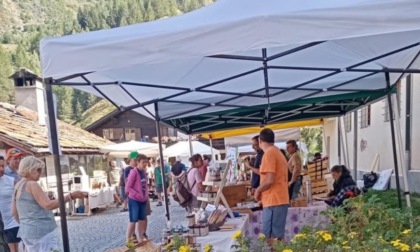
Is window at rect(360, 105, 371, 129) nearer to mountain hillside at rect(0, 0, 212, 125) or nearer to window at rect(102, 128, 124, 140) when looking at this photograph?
window at rect(102, 128, 124, 140)

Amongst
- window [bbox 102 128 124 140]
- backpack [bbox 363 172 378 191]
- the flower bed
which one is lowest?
backpack [bbox 363 172 378 191]

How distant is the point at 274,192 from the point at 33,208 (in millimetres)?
2364

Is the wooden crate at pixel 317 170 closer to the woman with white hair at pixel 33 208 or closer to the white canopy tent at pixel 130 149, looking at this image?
the white canopy tent at pixel 130 149

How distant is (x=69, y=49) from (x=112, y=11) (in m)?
83.7

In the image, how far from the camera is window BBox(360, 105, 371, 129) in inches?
538

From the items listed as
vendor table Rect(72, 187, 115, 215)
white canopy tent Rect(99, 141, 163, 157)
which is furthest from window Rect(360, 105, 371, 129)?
vendor table Rect(72, 187, 115, 215)

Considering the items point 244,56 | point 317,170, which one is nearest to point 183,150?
point 317,170

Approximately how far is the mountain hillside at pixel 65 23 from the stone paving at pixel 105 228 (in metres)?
32.0

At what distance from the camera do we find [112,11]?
83688 mm

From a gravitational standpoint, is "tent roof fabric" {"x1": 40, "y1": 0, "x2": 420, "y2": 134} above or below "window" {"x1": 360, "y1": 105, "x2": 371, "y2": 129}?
above

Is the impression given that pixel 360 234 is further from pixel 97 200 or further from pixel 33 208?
Answer: pixel 97 200

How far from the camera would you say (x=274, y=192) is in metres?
5.18

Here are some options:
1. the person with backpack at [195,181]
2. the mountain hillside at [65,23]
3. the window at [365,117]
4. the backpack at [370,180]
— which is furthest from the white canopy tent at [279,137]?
the mountain hillside at [65,23]

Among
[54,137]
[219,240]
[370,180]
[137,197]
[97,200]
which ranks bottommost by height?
[97,200]
